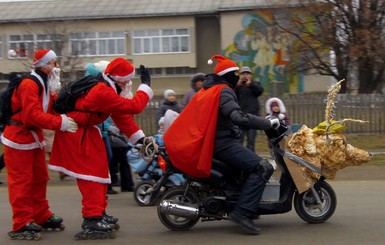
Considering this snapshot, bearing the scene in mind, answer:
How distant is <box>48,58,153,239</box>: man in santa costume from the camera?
6.45 metres

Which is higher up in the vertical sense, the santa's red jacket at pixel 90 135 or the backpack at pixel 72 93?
the backpack at pixel 72 93

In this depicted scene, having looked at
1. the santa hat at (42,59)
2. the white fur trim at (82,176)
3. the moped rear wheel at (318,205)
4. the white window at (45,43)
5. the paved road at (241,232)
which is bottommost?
the paved road at (241,232)

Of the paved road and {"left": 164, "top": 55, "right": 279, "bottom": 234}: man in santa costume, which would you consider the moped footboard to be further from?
the paved road

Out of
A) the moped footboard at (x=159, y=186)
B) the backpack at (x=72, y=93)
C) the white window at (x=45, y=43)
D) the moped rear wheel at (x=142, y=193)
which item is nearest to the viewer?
the backpack at (x=72, y=93)

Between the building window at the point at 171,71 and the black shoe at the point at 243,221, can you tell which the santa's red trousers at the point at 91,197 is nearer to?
the black shoe at the point at 243,221

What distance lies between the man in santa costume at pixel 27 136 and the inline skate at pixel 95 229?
0.49 m

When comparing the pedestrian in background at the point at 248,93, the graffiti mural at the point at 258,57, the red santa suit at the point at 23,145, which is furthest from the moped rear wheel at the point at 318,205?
the graffiti mural at the point at 258,57

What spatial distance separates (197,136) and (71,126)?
4.20 feet

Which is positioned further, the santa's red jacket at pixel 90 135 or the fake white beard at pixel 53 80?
the fake white beard at pixel 53 80

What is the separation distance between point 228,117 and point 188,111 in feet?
1.54

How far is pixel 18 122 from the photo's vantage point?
666 cm

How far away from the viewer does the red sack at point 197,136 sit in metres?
6.55

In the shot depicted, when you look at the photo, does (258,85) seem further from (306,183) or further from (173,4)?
(173,4)

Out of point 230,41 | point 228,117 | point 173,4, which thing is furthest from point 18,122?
point 173,4
